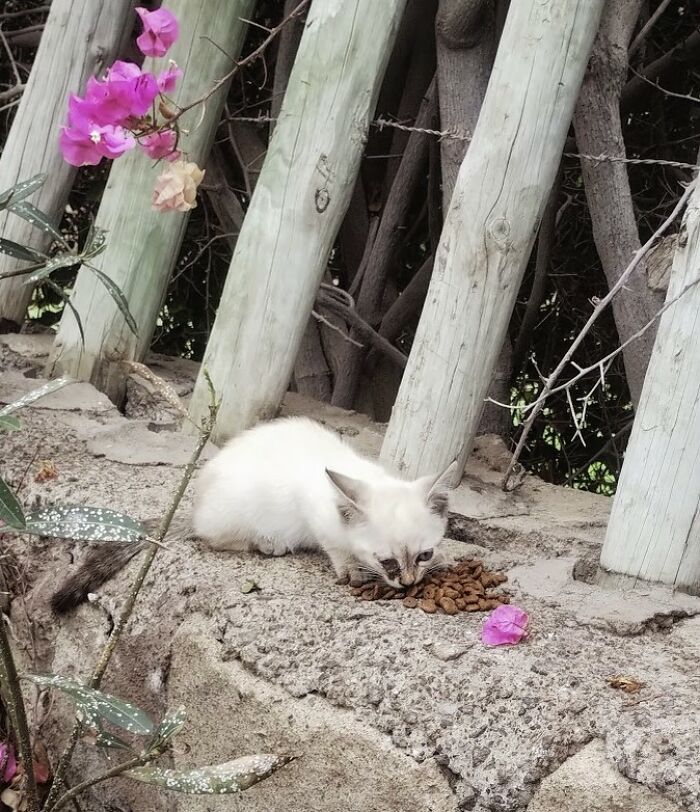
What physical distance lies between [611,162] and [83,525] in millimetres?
2226

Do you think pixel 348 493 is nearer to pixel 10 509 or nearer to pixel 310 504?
pixel 310 504

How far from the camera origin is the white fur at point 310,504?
2.60 metres

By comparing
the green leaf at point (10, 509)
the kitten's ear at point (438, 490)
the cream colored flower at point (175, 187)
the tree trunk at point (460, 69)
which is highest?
the tree trunk at point (460, 69)

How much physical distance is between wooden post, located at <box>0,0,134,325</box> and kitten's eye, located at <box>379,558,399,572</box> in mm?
2241

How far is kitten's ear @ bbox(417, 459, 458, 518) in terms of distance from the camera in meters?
2.62

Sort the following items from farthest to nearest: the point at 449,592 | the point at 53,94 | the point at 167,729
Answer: the point at 53,94 < the point at 449,592 < the point at 167,729

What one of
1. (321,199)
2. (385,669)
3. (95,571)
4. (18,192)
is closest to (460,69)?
(321,199)

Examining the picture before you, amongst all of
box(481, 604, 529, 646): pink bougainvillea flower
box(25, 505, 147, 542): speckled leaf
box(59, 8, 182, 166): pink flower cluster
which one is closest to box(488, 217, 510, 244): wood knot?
box(59, 8, 182, 166): pink flower cluster

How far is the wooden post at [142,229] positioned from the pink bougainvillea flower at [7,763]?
136 centimetres

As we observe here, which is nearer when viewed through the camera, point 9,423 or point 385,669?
point 9,423

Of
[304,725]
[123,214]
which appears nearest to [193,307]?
[123,214]

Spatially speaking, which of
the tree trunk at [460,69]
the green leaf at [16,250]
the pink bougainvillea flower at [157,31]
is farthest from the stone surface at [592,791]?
the tree trunk at [460,69]

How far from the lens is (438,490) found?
264cm

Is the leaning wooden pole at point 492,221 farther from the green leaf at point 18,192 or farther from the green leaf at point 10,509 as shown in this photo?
the green leaf at point 10,509
